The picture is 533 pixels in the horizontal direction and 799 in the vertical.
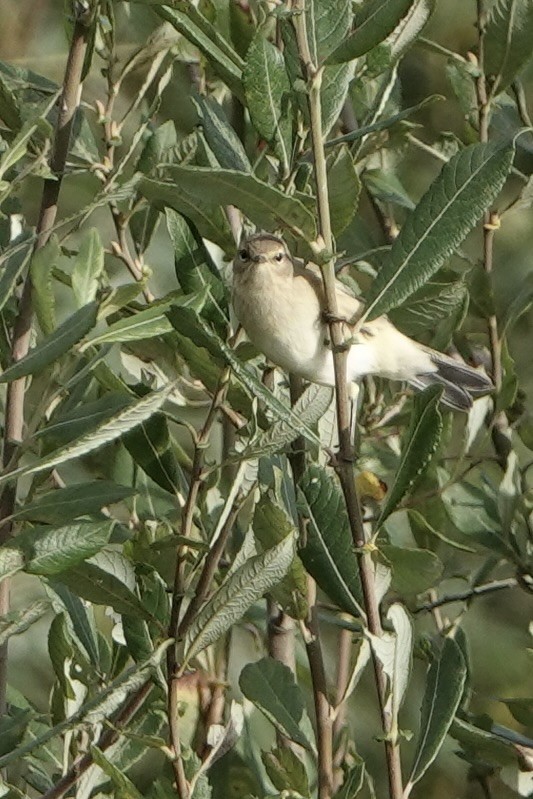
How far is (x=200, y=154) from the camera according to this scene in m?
2.15

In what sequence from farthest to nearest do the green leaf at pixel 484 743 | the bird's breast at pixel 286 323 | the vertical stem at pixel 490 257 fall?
the vertical stem at pixel 490 257 → the bird's breast at pixel 286 323 → the green leaf at pixel 484 743

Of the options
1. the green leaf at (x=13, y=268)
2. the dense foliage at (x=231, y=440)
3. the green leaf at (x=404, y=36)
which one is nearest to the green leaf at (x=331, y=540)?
the dense foliage at (x=231, y=440)

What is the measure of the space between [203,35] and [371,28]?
0.75 ft

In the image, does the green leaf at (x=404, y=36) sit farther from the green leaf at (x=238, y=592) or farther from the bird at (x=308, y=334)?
the green leaf at (x=238, y=592)

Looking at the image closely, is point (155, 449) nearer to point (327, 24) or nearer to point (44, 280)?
point (44, 280)

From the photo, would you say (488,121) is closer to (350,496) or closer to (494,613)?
(350,496)

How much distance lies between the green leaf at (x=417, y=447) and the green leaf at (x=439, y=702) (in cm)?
21

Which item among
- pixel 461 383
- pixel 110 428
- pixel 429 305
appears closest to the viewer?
pixel 110 428

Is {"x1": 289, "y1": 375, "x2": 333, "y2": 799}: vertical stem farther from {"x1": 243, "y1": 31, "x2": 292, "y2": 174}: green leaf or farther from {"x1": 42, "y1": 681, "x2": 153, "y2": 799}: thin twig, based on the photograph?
{"x1": 243, "y1": 31, "x2": 292, "y2": 174}: green leaf

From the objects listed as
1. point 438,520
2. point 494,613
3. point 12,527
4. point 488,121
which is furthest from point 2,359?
point 494,613

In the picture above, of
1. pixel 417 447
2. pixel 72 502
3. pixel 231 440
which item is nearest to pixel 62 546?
pixel 72 502

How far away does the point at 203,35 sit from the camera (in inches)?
70.8

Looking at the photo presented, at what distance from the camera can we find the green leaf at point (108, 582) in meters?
1.80

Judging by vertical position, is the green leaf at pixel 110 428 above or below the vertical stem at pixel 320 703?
above
